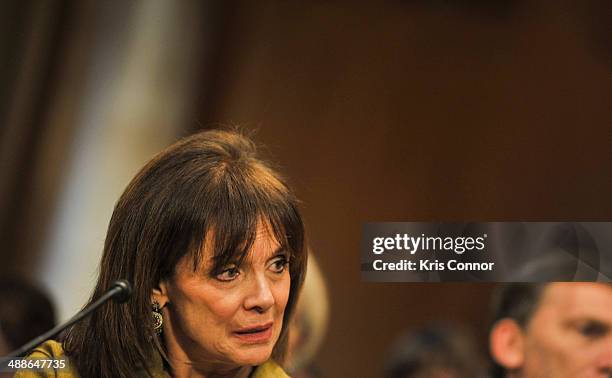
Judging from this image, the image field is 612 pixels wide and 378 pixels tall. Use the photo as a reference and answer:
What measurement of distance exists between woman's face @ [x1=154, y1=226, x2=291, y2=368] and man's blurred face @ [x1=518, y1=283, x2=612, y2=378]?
744 millimetres

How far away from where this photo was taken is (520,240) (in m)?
2.71

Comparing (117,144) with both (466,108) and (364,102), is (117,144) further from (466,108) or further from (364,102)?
(466,108)

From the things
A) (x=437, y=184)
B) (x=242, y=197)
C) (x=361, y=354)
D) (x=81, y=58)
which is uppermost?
(x=81, y=58)

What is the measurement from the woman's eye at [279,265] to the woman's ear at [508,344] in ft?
2.20

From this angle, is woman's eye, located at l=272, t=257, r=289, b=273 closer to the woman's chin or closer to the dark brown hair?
the dark brown hair

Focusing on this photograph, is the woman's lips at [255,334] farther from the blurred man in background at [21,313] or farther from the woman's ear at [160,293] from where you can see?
the blurred man in background at [21,313]

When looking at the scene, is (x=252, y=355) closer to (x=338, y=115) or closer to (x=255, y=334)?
(x=255, y=334)

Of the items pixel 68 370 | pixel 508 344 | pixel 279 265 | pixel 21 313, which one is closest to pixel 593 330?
pixel 508 344

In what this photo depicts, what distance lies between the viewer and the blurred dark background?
2736mm

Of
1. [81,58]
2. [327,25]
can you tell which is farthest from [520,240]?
[81,58]

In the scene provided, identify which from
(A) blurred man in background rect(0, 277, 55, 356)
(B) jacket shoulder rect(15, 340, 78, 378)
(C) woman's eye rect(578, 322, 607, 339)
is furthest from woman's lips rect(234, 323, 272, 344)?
(A) blurred man in background rect(0, 277, 55, 356)

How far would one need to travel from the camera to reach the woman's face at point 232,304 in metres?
2.25

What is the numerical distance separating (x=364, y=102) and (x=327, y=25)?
0.87 ft

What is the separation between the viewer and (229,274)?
2.28 meters
